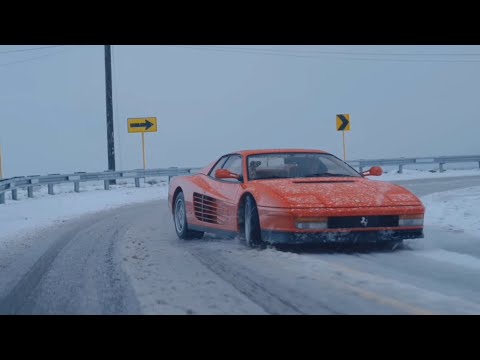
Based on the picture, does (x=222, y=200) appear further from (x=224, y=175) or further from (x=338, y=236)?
(x=338, y=236)

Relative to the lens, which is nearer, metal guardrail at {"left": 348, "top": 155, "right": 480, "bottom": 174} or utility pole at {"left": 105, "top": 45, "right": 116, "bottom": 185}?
utility pole at {"left": 105, "top": 45, "right": 116, "bottom": 185}

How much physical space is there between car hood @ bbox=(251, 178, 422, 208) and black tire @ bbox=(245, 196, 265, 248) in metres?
0.18

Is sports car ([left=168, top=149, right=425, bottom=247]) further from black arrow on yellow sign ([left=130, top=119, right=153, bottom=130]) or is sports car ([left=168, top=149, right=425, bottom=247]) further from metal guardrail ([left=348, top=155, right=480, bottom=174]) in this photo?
metal guardrail ([left=348, top=155, right=480, bottom=174])

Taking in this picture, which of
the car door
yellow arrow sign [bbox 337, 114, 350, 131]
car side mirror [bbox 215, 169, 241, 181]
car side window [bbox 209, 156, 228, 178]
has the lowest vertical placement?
the car door

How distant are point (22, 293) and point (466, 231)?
545cm

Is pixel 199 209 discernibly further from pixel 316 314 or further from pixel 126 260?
pixel 316 314

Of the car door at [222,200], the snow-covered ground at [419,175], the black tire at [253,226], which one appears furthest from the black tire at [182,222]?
the snow-covered ground at [419,175]

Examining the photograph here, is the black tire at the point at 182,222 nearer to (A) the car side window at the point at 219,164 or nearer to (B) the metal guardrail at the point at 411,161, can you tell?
(A) the car side window at the point at 219,164

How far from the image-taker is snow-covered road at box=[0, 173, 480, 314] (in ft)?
13.9

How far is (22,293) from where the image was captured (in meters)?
5.05

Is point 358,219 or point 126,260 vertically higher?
point 358,219

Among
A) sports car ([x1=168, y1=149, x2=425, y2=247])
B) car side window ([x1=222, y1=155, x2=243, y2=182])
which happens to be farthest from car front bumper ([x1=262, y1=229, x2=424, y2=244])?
car side window ([x1=222, y1=155, x2=243, y2=182])

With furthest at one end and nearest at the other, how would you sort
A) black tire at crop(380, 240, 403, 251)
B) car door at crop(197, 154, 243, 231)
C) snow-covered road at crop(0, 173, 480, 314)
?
car door at crop(197, 154, 243, 231)
black tire at crop(380, 240, 403, 251)
snow-covered road at crop(0, 173, 480, 314)
